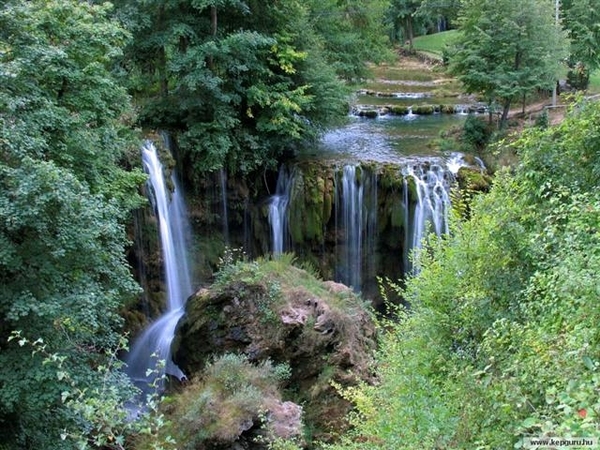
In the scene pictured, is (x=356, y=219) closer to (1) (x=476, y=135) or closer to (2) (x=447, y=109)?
(1) (x=476, y=135)

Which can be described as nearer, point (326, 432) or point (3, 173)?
point (3, 173)

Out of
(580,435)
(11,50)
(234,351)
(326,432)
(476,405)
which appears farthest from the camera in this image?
(234,351)

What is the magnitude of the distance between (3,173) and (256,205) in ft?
30.9

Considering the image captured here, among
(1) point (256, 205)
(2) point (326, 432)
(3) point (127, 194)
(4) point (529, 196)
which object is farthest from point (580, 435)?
(1) point (256, 205)

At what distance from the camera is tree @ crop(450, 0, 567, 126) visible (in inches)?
667

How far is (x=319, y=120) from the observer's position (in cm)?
1536

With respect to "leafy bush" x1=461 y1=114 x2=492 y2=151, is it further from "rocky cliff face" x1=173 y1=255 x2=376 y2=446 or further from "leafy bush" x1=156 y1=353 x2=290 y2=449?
"leafy bush" x1=156 y1=353 x2=290 y2=449

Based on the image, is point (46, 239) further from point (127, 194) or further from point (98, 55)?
point (98, 55)

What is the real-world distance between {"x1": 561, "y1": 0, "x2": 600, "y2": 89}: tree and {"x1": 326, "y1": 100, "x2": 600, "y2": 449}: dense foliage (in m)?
18.3

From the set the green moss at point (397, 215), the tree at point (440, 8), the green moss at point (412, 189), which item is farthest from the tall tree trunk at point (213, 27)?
the tree at point (440, 8)

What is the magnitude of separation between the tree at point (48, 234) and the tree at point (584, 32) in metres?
20.9

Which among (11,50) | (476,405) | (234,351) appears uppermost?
(11,50)

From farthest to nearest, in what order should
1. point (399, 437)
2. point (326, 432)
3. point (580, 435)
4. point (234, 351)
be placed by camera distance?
point (234, 351) < point (326, 432) < point (399, 437) < point (580, 435)

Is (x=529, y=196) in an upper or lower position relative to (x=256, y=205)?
upper
